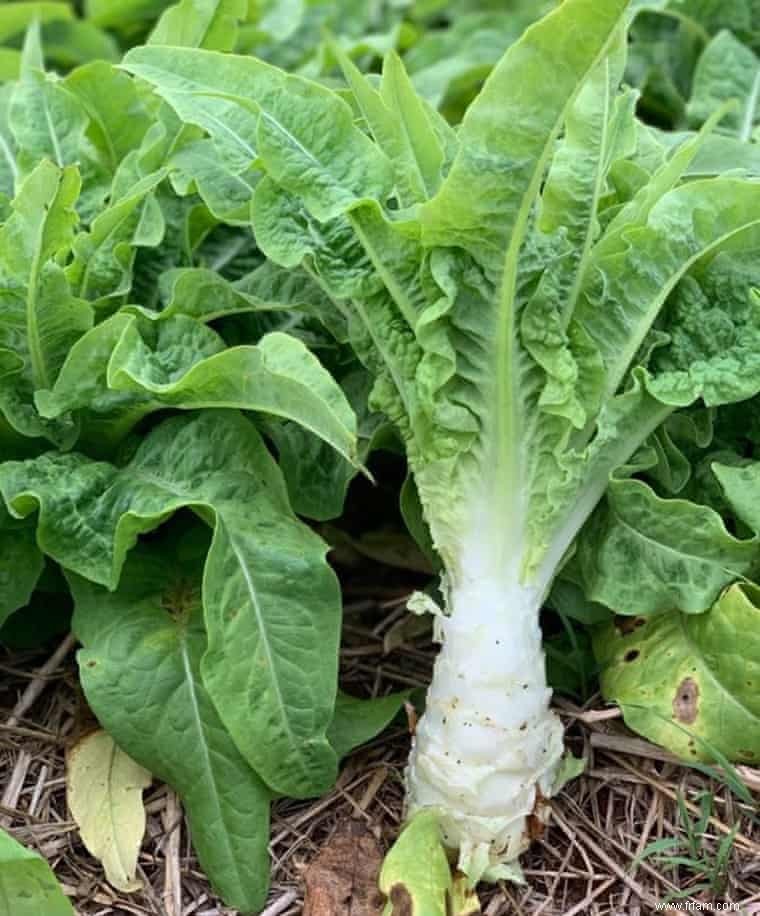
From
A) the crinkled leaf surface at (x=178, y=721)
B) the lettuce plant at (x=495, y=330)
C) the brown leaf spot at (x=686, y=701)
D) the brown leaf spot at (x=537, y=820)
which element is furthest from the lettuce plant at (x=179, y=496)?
the brown leaf spot at (x=686, y=701)

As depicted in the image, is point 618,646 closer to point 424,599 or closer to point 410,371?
point 424,599

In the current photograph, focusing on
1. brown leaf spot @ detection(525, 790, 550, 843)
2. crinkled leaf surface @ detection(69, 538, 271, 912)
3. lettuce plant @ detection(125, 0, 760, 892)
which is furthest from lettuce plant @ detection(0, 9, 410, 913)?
brown leaf spot @ detection(525, 790, 550, 843)

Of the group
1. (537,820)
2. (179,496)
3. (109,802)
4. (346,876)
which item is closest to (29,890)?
(109,802)

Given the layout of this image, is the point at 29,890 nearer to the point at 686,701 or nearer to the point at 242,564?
the point at 242,564

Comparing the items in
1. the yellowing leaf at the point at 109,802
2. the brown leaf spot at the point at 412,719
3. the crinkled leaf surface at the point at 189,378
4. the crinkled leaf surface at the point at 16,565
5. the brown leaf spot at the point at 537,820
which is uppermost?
the crinkled leaf surface at the point at 189,378

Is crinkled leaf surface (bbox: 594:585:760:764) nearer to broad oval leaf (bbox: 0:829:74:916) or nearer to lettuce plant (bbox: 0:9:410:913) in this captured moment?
lettuce plant (bbox: 0:9:410:913)

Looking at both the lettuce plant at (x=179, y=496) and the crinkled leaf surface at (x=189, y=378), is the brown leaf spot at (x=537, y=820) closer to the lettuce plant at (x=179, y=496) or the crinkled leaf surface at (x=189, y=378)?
the lettuce plant at (x=179, y=496)
